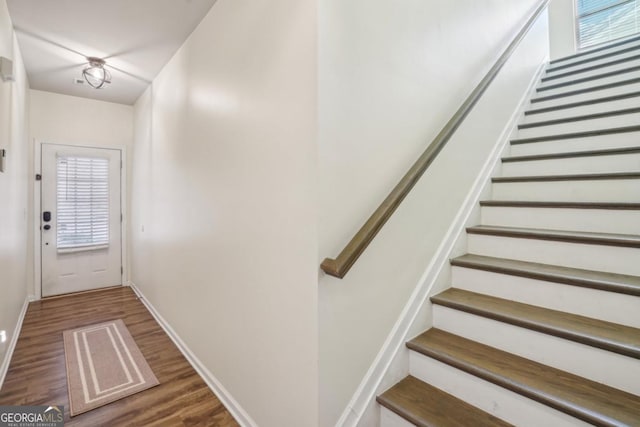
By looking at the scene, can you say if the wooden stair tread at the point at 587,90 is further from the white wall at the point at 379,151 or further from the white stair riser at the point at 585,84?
the white wall at the point at 379,151

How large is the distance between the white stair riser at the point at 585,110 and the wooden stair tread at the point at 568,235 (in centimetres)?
142

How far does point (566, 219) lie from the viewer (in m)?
1.82

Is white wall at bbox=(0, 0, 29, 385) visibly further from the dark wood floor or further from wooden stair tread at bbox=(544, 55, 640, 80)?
wooden stair tread at bbox=(544, 55, 640, 80)

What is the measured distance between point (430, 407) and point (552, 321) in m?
0.68

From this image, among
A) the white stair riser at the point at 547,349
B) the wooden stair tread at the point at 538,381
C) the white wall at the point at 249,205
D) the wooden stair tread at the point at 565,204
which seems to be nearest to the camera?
the wooden stair tread at the point at 538,381

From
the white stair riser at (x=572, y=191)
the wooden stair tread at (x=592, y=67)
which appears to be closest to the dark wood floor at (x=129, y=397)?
the white stair riser at (x=572, y=191)

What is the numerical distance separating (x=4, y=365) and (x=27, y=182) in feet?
8.08

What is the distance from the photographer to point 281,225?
1.40 meters

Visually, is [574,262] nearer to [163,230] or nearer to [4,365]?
[163,230]

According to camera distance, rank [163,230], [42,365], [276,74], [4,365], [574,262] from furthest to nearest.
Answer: [163,230], [42,365], [4,365], [574,262], [276,74]

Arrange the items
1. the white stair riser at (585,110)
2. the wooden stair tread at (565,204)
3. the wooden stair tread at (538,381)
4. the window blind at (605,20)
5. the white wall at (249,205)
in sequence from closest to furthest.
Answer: the wooden stair tread at (538,381), the white wall at (249,205), the wooden stair tread at (565,204), the white stair riser at (585,110), the window blind at (605,20)

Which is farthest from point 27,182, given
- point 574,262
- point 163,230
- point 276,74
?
point 574,262

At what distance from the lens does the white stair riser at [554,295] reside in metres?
1.30

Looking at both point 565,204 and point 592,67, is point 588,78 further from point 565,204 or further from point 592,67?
point 565,204
